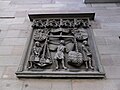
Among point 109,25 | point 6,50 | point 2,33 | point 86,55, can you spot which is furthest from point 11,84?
point 109,25

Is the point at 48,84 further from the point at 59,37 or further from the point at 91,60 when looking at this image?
the point at 59,37

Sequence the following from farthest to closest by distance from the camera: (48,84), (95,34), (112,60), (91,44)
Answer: (95,34), (91,44), (112,60), (48,84)

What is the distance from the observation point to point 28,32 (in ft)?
14.9

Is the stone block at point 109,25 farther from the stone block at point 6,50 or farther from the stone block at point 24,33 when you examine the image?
the stone block at point 6,50

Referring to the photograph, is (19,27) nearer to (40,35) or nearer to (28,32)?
(28,32)

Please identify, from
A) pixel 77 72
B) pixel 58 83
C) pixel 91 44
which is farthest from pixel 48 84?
pixel 91 44

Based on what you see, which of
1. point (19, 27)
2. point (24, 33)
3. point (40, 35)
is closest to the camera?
point (40, 35)

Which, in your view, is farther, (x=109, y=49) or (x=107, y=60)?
(x=109, y=49)

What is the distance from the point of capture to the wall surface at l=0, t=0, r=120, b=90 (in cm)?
326

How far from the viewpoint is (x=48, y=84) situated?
3270mm

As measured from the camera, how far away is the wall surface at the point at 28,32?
3264 millimetres

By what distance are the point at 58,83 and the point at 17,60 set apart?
103 cm

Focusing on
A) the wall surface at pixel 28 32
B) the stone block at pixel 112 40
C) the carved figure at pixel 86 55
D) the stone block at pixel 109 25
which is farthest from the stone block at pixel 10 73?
the stone block at pixel 109 25

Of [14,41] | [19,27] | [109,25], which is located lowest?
[14,41]
